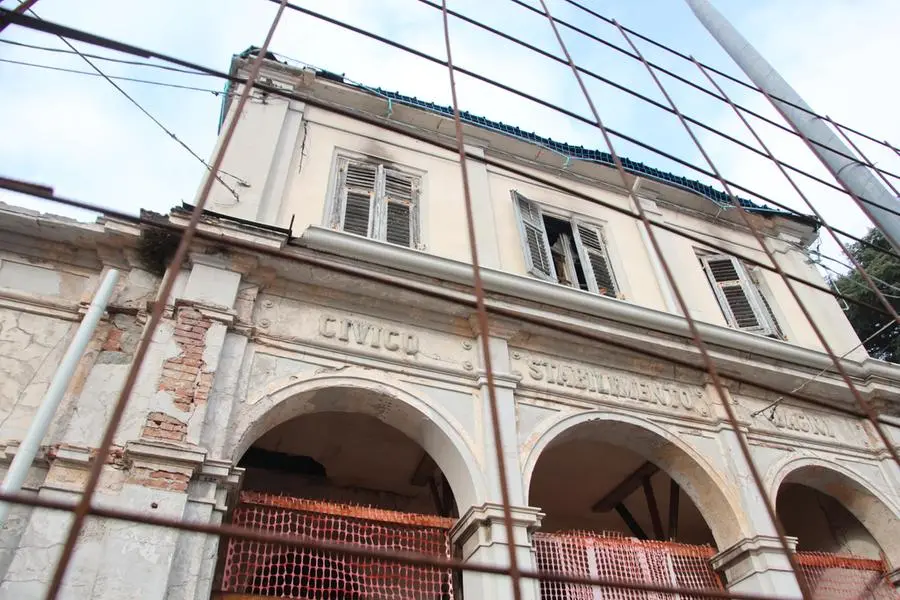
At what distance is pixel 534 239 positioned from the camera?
7.82 m

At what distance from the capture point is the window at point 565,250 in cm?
763

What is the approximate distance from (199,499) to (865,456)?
22.5 feet

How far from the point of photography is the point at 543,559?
5.35 meters

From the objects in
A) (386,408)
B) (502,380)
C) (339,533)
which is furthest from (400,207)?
(339,533)

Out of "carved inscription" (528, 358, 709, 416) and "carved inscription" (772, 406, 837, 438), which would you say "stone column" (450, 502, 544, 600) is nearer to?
"carved inscription" (528, 358, 709, 416)

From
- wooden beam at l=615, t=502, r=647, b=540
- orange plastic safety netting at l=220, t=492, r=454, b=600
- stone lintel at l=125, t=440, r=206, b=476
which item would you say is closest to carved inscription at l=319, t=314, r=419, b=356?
orange plastic safety netting at l=220, t=492, r=454, b=600

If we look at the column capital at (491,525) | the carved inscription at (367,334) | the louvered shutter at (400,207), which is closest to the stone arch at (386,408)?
the column capital at (491,525)

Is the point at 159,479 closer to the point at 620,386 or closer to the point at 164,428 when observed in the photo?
the point at 164,428

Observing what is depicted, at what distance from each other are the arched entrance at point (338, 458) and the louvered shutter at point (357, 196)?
2017mm

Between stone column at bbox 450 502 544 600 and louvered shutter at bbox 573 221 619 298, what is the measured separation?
11.6ft

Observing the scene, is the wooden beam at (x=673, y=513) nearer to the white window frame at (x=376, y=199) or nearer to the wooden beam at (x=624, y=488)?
the wooden beam at (x=624, y=488)

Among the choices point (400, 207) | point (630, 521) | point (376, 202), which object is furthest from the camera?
point (630, 521)

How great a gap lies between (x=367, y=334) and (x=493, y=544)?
6.75ft

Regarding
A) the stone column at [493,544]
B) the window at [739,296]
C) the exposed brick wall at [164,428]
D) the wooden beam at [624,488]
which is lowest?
the stone column at [493,544]
